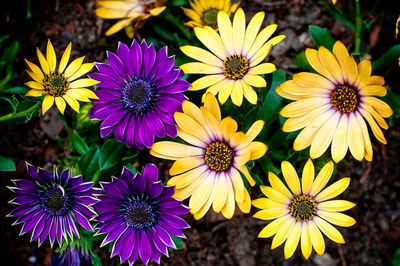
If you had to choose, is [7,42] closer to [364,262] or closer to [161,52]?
[161,52]

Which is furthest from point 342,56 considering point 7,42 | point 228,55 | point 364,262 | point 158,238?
point 7,42

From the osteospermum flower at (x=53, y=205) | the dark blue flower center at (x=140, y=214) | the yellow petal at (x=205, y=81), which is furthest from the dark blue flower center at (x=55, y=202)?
the yellow petal at (x=205, y=81)

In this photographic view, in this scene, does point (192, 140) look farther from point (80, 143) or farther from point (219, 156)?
point (80, 143)

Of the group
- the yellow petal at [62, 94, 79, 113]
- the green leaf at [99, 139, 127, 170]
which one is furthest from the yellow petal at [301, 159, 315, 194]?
the yellow petal at [62, 94, 79, 113]

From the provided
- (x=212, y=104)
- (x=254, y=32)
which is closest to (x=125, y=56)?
(x=212, y=104)

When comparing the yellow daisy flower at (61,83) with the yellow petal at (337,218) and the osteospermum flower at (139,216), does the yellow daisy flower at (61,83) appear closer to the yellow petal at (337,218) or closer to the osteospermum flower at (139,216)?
the osteospermum flower at (139,216)

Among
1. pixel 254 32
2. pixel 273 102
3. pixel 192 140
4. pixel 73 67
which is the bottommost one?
pixel 192 140
